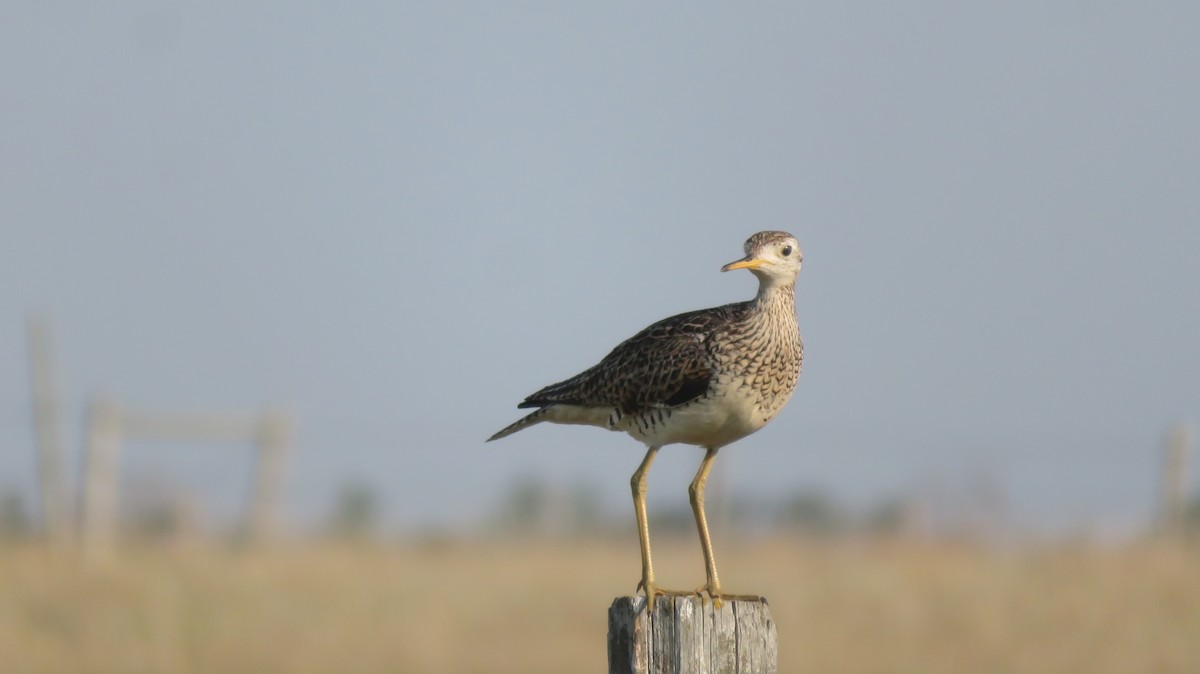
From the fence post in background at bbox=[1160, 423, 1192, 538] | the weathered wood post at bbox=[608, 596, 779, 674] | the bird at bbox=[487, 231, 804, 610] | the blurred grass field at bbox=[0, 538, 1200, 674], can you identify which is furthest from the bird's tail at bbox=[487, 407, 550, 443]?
the fence post in background at bbox=[1160, 423, 1192, 538]

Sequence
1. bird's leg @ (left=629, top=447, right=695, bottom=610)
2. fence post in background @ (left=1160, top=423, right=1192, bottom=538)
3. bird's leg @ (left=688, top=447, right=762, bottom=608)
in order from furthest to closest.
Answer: fence post in background @ (left=1160, top=423, right=1192, bottom=538) → bird's leg @ (left=688, top=447, right=762, bottom=608) → bird's leg @ (left=629, top=447, right=695, bottom=610)

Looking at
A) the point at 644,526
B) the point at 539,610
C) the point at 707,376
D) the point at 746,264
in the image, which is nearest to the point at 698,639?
the point at 644,526

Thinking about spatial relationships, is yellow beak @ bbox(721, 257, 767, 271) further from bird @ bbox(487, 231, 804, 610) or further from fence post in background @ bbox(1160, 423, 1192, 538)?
Answer: fence post in background @ bbox(1160, 423, 1192, 538)

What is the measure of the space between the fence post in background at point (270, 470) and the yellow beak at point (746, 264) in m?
20.0

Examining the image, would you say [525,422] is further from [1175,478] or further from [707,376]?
[1175,478]

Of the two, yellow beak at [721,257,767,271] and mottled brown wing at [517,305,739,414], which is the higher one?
yellow beak at [721,257,767,271]

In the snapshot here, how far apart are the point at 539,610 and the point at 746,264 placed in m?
12.4

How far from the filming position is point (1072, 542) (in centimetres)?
2225

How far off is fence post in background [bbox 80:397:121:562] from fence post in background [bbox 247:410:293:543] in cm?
248

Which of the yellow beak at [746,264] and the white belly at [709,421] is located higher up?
the yellow beak at [746,264]

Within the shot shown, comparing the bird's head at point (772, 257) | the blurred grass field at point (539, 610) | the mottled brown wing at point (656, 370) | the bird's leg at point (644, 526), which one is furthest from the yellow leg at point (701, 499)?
the blurred grass field at point (539, 610)

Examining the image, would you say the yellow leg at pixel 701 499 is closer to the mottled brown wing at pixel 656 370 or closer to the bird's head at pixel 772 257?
the mottled brown wing at pixel 656 370

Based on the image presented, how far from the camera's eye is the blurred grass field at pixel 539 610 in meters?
17.4

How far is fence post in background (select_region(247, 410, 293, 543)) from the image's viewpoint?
26.8m
